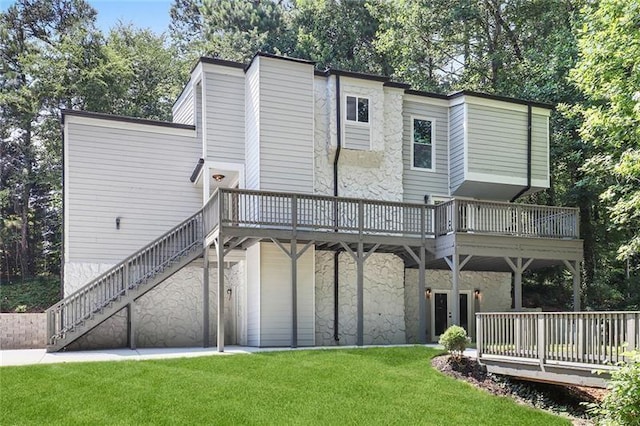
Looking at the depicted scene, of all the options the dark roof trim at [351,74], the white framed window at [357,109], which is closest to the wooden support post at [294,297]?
the white framed window at [357,109]

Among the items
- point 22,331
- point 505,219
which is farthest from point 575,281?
point 22,331

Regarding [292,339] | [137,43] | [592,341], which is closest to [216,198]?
[292,339]

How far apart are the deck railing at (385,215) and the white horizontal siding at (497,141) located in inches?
91.4

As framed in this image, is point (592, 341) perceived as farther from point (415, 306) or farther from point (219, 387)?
point (415, 306)

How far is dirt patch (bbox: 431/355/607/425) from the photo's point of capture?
438 inches

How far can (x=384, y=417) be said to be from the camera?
30.6ft

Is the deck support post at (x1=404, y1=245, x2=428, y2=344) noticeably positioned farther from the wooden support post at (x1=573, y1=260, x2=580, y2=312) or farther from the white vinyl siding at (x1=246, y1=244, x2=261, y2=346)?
the wooden support post at (x1=573, y1=260, x2=580, y2=312)

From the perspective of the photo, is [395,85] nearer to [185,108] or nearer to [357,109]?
[357,109]

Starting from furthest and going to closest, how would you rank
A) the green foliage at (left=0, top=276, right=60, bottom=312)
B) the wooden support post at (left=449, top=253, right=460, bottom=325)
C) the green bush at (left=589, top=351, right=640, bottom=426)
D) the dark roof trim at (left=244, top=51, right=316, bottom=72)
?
the green foliage at (left=0, top=276, right=60, bottom=312), the dark roof trim at (left=244, top=51, right=316, bottom=72), the wooden support post at (left=449, top=253, right=460, bottom=325), the green bush at (left=589, top=351, right=640, bottom=426)

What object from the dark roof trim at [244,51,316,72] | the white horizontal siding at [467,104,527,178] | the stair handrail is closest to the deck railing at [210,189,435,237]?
the stair handrail

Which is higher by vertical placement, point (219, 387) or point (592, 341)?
point (592, 341)

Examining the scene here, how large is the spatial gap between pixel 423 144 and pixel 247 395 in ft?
38.8

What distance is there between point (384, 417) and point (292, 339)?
635cm

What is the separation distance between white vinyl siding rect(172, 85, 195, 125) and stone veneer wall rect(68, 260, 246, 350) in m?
4.67
